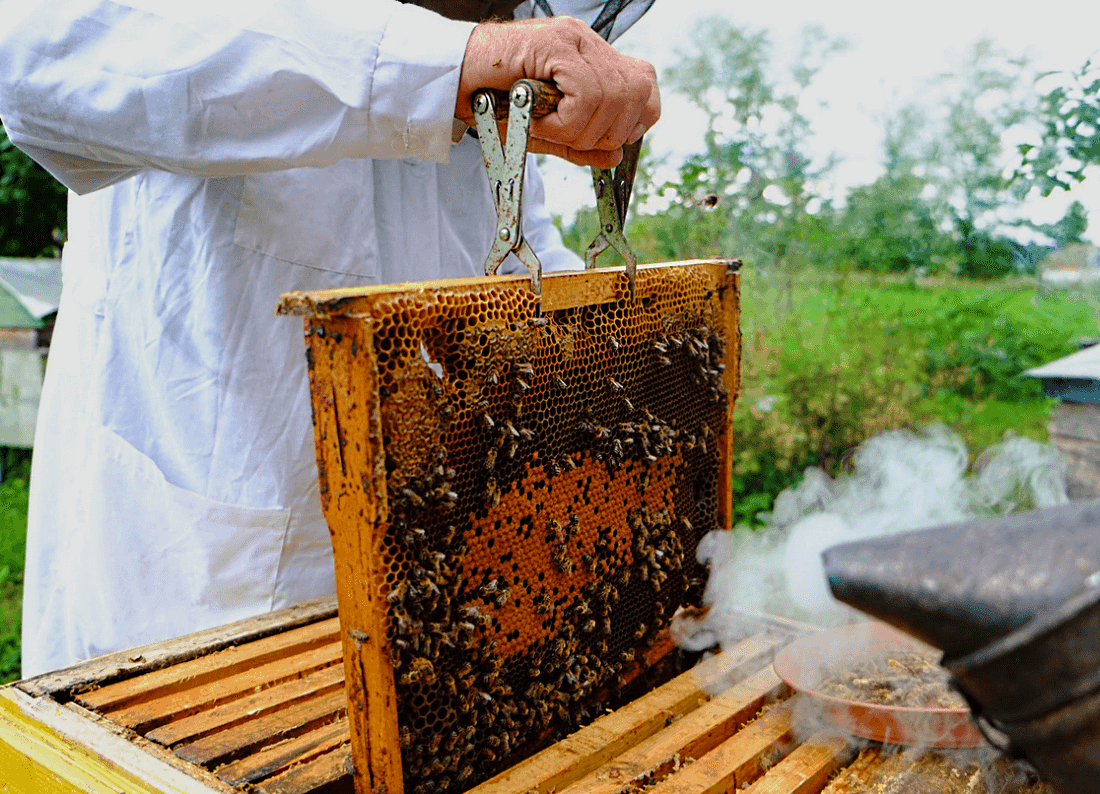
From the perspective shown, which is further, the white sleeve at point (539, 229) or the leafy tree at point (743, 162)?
the leafy tree at point (743, 162)

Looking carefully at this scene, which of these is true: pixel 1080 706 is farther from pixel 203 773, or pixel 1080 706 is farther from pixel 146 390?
pixel 146 390

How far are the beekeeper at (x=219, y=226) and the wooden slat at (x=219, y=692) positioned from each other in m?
0.37

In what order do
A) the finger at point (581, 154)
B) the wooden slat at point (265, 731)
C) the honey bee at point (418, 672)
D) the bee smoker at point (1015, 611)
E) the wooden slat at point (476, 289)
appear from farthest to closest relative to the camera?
the finger at point (581, 154) < the wooden slat at point (265, 731) < the honey bee at point (418, 672) < the wooden slat at point (476, 289) < the bee smoker at point (1015, 611)

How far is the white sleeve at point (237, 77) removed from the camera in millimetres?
1532

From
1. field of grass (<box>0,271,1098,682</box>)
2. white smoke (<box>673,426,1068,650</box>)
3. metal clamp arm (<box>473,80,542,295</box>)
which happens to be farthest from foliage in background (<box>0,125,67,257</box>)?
white smoke (<box>673,426,1068,650</box>)

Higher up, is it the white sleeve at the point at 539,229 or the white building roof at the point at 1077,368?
the white sleeve at the point at 539,229

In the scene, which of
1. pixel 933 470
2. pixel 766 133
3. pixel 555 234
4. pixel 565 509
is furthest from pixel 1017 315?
pixel 565 509

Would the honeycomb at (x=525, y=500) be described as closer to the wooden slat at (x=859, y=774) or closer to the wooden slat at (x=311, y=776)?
the wooden slat at (x=311, y=776)

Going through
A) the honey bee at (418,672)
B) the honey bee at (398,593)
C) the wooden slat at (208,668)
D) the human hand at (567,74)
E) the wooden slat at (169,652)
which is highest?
the human hand at (567,74)

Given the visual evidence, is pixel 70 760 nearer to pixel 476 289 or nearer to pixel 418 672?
pixel 418 672

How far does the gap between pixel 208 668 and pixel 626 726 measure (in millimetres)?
872

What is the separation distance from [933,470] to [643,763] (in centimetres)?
168

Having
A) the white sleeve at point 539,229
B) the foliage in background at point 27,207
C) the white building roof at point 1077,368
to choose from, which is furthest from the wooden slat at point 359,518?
the foliage in background at point 27,207

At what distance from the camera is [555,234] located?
115 inches
